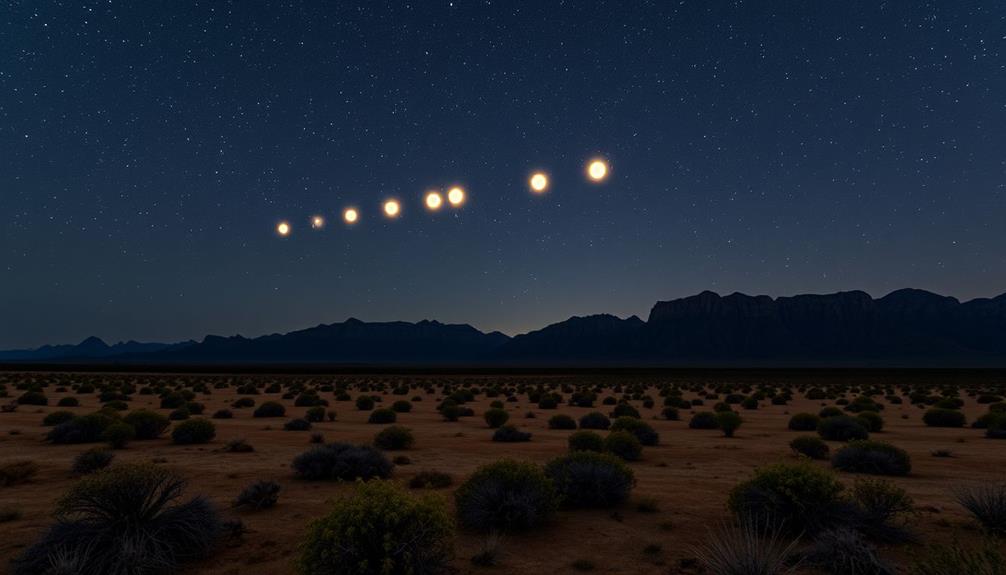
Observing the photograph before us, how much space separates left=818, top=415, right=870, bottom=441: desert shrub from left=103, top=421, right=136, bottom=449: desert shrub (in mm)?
25925

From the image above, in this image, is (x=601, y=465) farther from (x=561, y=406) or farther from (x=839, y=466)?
(x=561, y=406)

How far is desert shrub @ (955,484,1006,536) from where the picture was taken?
27.7ft

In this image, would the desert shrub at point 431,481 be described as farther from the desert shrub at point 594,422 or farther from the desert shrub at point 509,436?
the desert shrub at point 594,422

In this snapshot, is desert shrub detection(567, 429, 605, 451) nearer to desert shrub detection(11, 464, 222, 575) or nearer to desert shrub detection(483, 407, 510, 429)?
desert shrub detection(483, 407, 510, 429)

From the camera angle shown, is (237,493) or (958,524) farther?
(237,493)

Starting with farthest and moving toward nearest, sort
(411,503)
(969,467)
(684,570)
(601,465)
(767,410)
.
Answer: (767,410), (969,467), (601,465), (684,570), (411,503)

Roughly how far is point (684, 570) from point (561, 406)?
29.2 metres

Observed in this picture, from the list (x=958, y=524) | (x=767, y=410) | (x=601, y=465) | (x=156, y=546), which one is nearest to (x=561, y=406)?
(x=767, y=410)

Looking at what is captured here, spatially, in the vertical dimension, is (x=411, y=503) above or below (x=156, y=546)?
above

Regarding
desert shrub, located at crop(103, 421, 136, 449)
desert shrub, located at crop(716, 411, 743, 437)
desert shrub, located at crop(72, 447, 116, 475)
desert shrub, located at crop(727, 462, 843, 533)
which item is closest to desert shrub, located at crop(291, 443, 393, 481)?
desert shrub, located at crop(72, 447, 116, 475)

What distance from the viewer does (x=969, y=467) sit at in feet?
48.0

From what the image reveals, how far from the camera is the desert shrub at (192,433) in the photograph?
722 inches

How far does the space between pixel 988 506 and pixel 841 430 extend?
13.0m

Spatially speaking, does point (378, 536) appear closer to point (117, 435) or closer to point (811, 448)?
point (811, 448)
